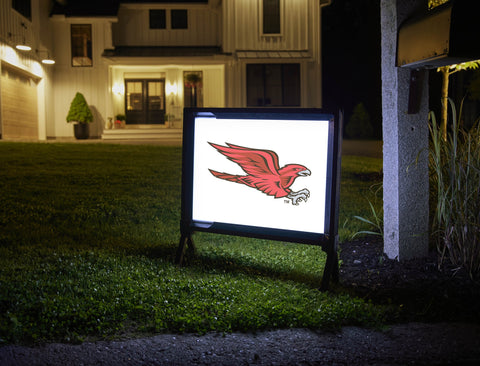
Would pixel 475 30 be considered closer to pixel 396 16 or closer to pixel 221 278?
pixel 396 16

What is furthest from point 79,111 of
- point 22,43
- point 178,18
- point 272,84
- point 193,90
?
point 272,84

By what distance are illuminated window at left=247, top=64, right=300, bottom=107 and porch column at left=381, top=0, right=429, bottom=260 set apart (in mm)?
20775

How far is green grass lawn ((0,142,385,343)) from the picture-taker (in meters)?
3.08

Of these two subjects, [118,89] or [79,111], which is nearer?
[79,111]

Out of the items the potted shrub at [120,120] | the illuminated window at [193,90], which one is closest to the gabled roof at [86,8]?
the illuminated window at [193,90]

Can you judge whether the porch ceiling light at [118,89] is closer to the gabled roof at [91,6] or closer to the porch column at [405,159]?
the gabled roof at [91,6]

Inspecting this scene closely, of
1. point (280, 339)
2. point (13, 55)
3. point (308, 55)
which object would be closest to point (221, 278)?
point (280, 339)

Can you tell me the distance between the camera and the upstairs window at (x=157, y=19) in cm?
2553

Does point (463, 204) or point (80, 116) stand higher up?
point (80, 116)

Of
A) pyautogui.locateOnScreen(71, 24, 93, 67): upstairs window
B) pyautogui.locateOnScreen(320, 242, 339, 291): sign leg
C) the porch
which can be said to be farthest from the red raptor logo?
pyautogui.locateOnScreen(71, 24, 93, 67): upstairs window

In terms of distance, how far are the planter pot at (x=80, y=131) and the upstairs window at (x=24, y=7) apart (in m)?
4.99

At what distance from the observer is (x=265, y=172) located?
13.4 ft

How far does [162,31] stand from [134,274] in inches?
919

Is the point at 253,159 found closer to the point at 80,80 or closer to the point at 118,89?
the point at 118,89
